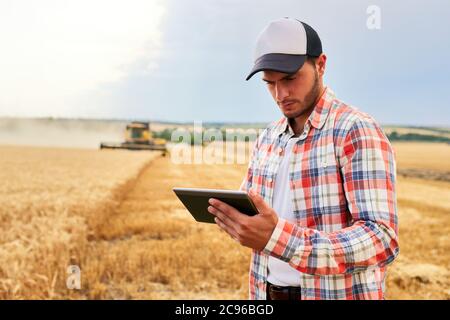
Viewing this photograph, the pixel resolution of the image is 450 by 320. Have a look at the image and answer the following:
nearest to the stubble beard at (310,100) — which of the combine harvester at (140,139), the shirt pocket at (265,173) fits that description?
the shirt pocket at (265,173)

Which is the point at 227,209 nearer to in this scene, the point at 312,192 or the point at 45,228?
the point at 312,192

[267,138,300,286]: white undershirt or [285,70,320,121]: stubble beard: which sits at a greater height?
[285,70,320,121]: stubble beard

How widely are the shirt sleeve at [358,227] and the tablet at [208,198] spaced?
0.14 metres

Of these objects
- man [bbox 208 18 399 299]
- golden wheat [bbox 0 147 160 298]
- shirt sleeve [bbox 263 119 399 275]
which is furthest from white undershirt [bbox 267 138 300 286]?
golden wheat [bbox 0 147 160 298]

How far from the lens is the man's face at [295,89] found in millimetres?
2178

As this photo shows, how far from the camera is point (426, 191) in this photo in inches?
910

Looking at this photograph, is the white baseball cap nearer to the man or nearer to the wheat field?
the man

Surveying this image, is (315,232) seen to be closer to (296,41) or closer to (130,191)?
(296,41)

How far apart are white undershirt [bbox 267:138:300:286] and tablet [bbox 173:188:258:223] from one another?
1.08 feet

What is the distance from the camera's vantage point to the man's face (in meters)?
2.18

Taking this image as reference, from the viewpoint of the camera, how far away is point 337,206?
2.03 m

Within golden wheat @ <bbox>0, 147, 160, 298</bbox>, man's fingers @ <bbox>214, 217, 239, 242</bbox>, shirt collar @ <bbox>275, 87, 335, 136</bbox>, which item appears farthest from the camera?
golden wheat @ <bbox>0, 147, 160, 298</bbox>

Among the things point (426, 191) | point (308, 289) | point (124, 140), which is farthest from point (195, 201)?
point (124, 140)
